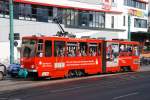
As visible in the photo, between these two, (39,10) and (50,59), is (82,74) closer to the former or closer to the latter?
(50,59)

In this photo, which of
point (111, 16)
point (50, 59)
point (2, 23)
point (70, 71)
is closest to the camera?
point (50, 59)

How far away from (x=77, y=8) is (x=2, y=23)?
48.4 ft

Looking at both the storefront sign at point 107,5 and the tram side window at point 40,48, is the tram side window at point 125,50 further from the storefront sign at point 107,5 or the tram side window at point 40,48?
the storefront sign at point 107,5

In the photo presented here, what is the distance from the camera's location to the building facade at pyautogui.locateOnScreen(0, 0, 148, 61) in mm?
48250

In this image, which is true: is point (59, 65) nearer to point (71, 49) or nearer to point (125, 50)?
point (71, 49)

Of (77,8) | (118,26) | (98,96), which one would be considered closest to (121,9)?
(118,26)

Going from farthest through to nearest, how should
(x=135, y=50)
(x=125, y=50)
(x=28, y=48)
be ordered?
1. (x=135, y=50)
2. (x=125, y=50)
3. (x=28, y=48)

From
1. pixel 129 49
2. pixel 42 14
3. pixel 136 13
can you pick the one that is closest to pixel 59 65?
pixel 129 49

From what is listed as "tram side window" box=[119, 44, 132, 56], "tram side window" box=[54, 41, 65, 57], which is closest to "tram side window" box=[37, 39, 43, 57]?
"tram side window" box=[54, 41, 65, 57]

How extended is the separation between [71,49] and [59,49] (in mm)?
1490

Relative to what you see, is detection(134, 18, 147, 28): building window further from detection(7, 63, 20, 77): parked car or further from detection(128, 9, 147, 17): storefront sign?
detection(7, 63, 20, 77): parked car

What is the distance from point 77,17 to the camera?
5834 centimetres

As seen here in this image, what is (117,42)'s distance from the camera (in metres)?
35.1

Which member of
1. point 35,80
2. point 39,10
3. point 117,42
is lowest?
point 35,80
